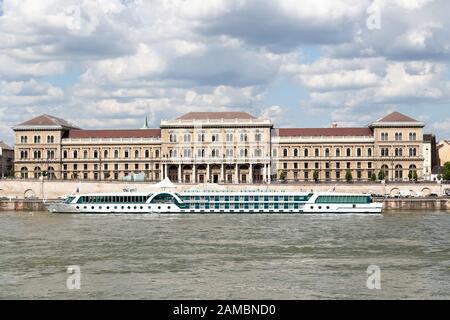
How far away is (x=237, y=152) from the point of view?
111438mm

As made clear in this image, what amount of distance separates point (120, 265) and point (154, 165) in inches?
3222

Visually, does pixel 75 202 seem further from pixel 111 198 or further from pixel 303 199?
pixel 303 199

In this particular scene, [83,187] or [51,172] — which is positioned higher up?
[51,172]

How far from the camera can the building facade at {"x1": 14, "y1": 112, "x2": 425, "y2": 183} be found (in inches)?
4370

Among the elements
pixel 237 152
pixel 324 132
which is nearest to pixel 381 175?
pixel 324 132

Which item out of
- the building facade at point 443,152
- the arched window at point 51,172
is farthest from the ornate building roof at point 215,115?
the building facade at point 443,152

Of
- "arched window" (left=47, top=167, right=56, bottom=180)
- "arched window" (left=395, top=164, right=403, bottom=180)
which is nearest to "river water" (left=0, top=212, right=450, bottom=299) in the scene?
"arched window" (left=395, top=164, right=403, bottom=180)

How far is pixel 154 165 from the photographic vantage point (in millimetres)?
114625

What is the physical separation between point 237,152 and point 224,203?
40.5 metres

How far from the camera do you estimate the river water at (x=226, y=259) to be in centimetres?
2698

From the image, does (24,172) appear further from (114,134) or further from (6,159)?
(6,159)

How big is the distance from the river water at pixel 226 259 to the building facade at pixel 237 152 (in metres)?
54.4

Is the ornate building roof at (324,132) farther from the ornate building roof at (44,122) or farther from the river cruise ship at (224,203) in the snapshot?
the river cruise ship at (224,203)
